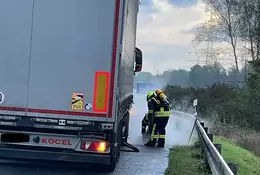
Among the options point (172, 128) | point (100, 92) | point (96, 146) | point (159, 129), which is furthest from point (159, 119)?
point (172, 128)

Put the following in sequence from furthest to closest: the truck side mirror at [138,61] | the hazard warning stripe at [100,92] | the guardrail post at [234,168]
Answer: the truck side mirror at [138,61], the hazard warning stripe at [100,92], the guardrail post at [234,168]

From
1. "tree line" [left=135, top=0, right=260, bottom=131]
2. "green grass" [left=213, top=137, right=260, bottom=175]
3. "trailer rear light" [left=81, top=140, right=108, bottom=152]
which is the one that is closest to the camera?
"trailer rear light" [left=81, top=140, right=108, bottom=152]

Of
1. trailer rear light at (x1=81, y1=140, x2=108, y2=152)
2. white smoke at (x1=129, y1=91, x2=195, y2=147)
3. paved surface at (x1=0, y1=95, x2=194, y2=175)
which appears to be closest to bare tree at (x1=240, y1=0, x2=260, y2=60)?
white smoke at (x1=129, y1=91, x2=195, y2=147)

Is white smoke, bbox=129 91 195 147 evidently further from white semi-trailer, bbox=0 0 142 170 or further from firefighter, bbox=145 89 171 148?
white semi-trailer, bbox=0 0 142 170

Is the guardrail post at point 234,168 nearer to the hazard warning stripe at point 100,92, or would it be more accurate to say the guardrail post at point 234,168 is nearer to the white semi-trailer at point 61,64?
the white semi-trailer at point 61,64

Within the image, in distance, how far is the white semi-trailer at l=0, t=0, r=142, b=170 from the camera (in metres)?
7.48

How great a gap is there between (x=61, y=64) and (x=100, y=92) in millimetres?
705

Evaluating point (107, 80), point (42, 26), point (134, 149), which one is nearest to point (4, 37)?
point (42, 26)

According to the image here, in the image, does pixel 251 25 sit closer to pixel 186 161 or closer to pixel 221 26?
pixel 221 26

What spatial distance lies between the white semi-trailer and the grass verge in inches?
102

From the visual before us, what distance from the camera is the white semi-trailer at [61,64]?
24.5 feet

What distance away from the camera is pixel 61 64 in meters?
7.54

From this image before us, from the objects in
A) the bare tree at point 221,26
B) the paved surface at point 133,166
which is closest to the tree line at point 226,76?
the bare tree at point 221,26

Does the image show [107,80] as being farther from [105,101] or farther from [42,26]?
[42,26]
